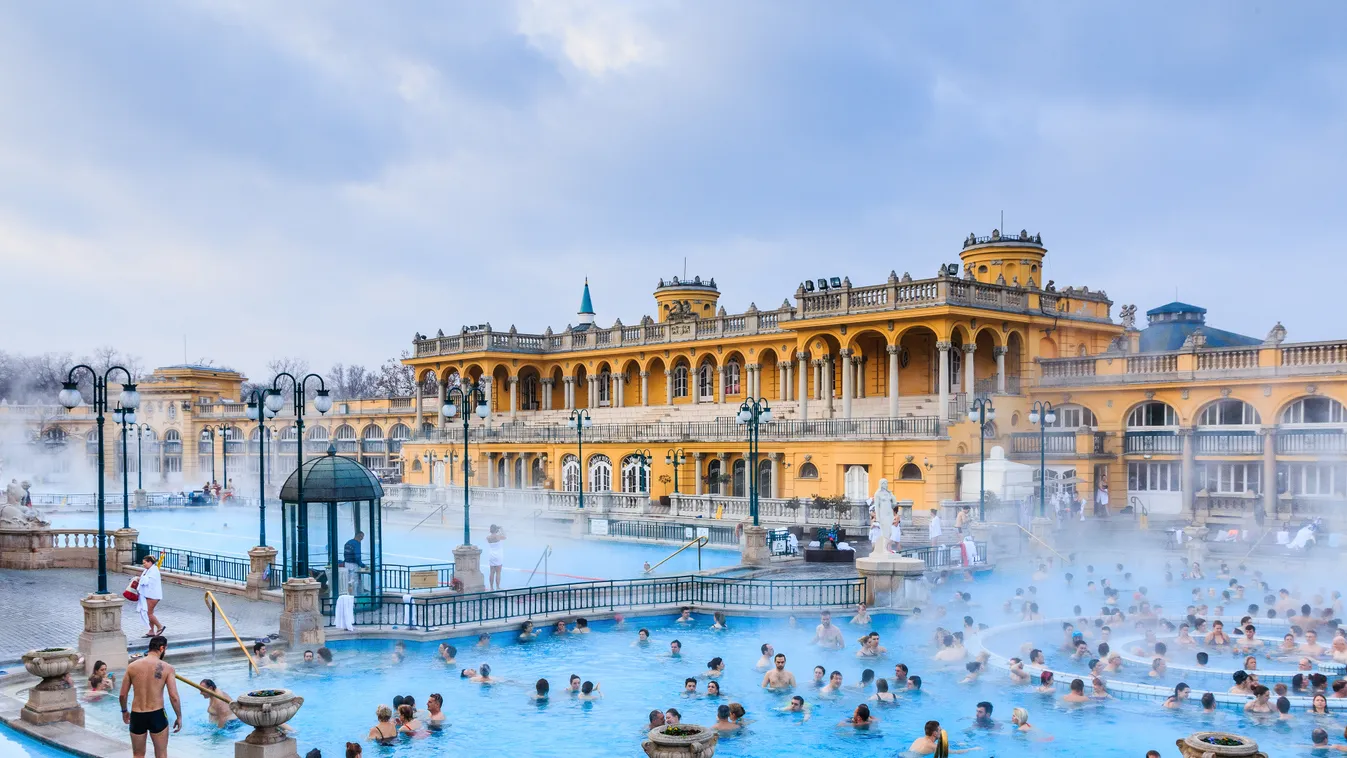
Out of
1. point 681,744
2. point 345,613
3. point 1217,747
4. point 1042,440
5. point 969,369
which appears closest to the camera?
point 1217,747

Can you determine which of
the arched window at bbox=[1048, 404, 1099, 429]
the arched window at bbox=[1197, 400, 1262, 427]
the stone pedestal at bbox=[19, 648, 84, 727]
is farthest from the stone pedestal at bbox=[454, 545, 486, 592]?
the arched window at bbox=[1197, 400, 1262, 427]

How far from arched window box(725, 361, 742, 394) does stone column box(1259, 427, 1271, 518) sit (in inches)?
986

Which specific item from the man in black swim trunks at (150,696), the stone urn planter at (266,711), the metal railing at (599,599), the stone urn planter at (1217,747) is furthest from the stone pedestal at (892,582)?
the man in black swim trunks at (150,696)

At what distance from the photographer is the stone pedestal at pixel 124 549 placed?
2992cm

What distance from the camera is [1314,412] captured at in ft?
122

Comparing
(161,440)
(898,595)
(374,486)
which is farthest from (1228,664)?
(161,440)

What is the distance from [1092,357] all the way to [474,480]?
31.9 metres

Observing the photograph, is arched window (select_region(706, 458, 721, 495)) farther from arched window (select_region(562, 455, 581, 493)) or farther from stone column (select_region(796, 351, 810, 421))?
arched window (select_region(562, 455, 581, 493))

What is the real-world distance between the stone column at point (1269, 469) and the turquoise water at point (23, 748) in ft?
114

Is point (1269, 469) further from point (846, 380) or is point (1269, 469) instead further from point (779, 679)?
point (779, 679)

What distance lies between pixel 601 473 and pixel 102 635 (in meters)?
38.3

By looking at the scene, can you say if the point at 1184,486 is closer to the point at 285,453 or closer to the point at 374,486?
the point at 374,486

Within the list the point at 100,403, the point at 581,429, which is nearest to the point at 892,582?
the point at 100,403

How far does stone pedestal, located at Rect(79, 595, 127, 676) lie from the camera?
54.7 ft
